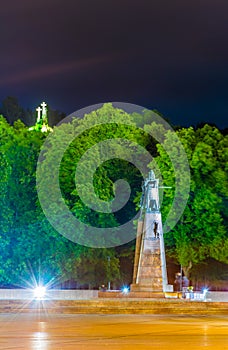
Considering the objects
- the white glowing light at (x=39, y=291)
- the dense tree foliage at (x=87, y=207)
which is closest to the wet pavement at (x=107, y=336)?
the white glowing light at (x=39, y=291)

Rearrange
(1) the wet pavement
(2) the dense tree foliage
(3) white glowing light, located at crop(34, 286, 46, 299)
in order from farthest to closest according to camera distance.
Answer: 1. (2) the dense tree foliage
2. (3) white glowing light, located at crop(34, 286, 46, 299)
3. (1) the wet pavement

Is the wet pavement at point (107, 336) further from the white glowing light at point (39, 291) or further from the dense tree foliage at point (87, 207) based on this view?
the dense tree foliage at point (87, 207)

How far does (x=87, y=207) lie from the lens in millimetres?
43094

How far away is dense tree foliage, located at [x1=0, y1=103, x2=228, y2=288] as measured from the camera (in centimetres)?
4288

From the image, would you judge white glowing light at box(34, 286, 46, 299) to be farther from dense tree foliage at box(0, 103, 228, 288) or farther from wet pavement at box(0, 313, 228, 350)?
wet pavement at box(0, 313, 228, 350)

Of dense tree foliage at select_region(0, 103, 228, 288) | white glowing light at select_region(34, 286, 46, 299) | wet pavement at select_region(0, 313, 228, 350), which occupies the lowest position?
wet pavement at select_region(0, 313, 228, 350)

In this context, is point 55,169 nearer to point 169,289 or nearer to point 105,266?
point 105,266

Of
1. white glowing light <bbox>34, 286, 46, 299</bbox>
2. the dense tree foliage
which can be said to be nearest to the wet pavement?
white glowing light <bbox>34, 286, 46, 299</bbox>

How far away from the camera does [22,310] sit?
84.2ft

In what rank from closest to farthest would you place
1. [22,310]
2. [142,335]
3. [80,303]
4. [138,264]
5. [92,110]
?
[142,335] → [22,310] → [80,303] → [138,264] → [92,110]

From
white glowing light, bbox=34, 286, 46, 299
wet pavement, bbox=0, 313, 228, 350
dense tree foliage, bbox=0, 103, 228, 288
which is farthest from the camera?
dense tree foliage, bbox=0, 103, 228, 288

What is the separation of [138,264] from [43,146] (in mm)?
12604

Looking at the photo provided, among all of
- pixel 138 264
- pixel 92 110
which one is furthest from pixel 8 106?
pixel 138 264

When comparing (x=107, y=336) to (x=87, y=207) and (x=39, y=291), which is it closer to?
(x=39, y=291)
